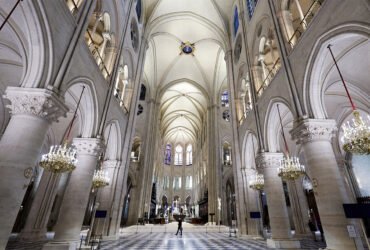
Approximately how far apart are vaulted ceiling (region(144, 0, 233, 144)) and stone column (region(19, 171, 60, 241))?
41.6 feet

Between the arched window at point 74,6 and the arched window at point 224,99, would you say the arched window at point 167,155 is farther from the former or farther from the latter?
the arched window at point 74,6

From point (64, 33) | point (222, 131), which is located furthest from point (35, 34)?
point (222, 131)

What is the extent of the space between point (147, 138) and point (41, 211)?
12.2 metres

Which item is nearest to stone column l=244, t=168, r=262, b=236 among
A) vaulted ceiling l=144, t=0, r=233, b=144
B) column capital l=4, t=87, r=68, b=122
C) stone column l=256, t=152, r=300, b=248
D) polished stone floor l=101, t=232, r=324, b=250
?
polished stone floor l=101, t=232, r=324, b=250

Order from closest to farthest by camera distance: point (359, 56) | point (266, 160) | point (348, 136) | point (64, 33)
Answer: point (348, 136)
point (64, 33)
point (359, 56)
point (266, 160)

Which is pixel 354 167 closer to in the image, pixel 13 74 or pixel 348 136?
pixel 348 136

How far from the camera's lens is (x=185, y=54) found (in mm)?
23219

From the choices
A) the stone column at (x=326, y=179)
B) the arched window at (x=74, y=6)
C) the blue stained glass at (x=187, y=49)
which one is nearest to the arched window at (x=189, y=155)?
the blue stained glass at (x=187, y=49)

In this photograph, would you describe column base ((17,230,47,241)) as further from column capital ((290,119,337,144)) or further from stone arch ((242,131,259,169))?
column capital ((290,119,337,144))

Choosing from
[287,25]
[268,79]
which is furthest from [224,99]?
[287,25]

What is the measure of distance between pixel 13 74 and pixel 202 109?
24102 millimetres

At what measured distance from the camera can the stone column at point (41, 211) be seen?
9805 mm

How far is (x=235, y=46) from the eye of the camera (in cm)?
1580

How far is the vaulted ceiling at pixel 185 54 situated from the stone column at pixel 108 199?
11.2 meters
